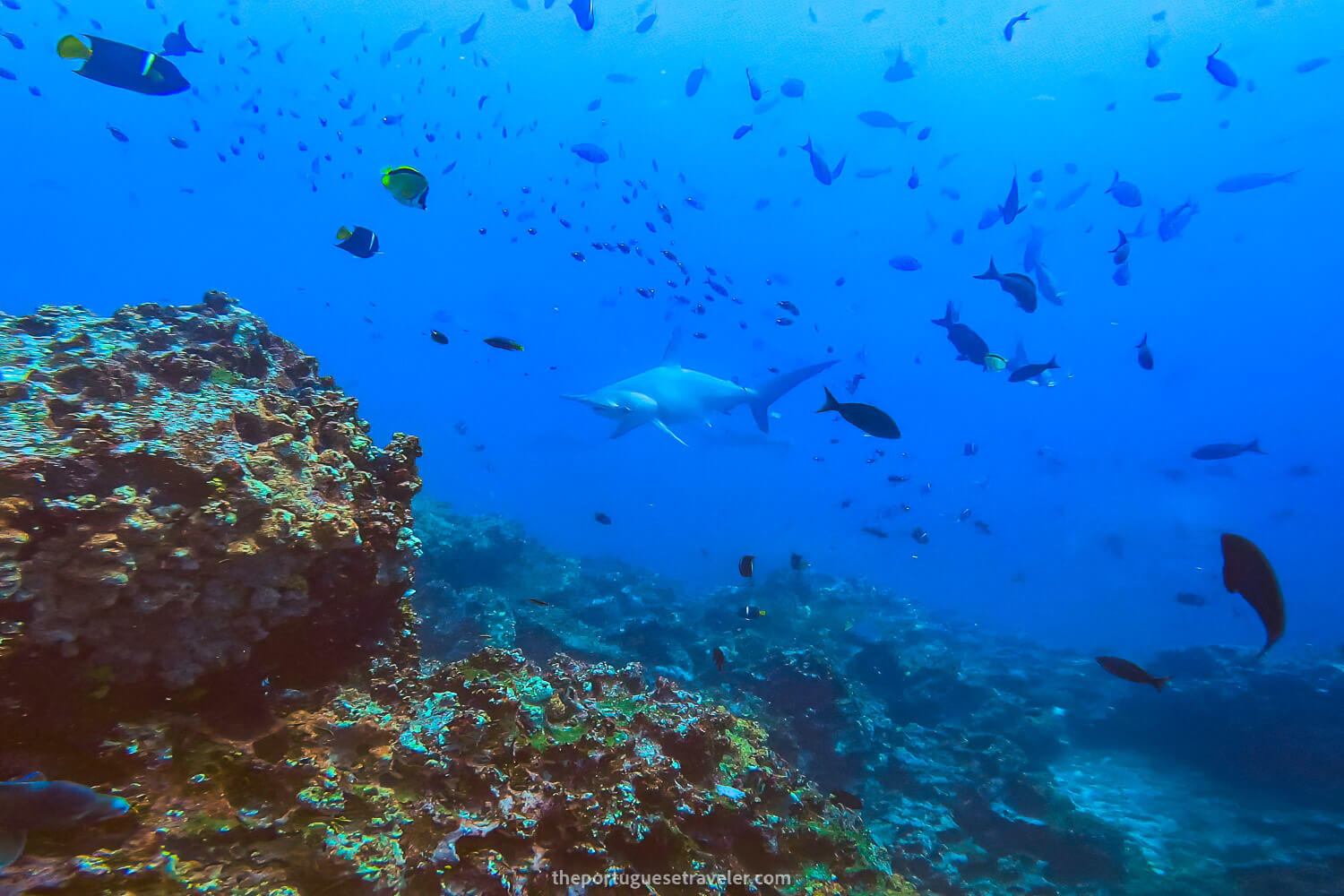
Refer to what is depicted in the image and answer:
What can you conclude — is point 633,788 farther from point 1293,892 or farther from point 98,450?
point 1293,892

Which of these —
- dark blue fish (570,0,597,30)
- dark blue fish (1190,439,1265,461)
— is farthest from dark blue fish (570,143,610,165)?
dark blue fish (1190,439,1265,461)

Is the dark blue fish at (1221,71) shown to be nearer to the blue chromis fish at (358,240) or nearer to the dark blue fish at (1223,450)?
the dark blue fish at (1223,450)

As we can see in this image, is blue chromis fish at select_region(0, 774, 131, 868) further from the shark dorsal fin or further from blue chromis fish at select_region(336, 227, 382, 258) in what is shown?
the shark dorsal fin

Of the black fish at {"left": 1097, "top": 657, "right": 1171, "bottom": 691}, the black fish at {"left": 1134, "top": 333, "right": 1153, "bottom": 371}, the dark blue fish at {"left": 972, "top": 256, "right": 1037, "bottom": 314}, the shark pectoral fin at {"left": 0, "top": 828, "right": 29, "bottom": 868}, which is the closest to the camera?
the shark pectoral fin at {"left": 0, "top": 828, "right": 29, "bottom": 868}

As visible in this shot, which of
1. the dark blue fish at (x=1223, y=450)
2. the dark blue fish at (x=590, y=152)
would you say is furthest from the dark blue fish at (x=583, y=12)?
the dark blue fish at (x=1223, y=450)

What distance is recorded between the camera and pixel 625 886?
105 inches

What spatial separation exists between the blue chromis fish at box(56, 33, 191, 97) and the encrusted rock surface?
2379 millimetres

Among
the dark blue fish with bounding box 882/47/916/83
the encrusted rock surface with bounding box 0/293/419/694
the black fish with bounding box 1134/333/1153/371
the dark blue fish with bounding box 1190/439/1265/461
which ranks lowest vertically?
the encrusted rock surface with bounding box 0/293/419/694

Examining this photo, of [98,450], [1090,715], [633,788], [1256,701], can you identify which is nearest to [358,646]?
[98,450]

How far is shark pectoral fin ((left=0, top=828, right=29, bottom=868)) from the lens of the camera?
1.78 meters

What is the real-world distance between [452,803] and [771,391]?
1364 centimetres

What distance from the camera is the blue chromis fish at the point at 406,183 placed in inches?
225

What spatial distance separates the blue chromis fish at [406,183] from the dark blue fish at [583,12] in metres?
5.88

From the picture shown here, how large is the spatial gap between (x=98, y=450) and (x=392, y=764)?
7.44 feet
